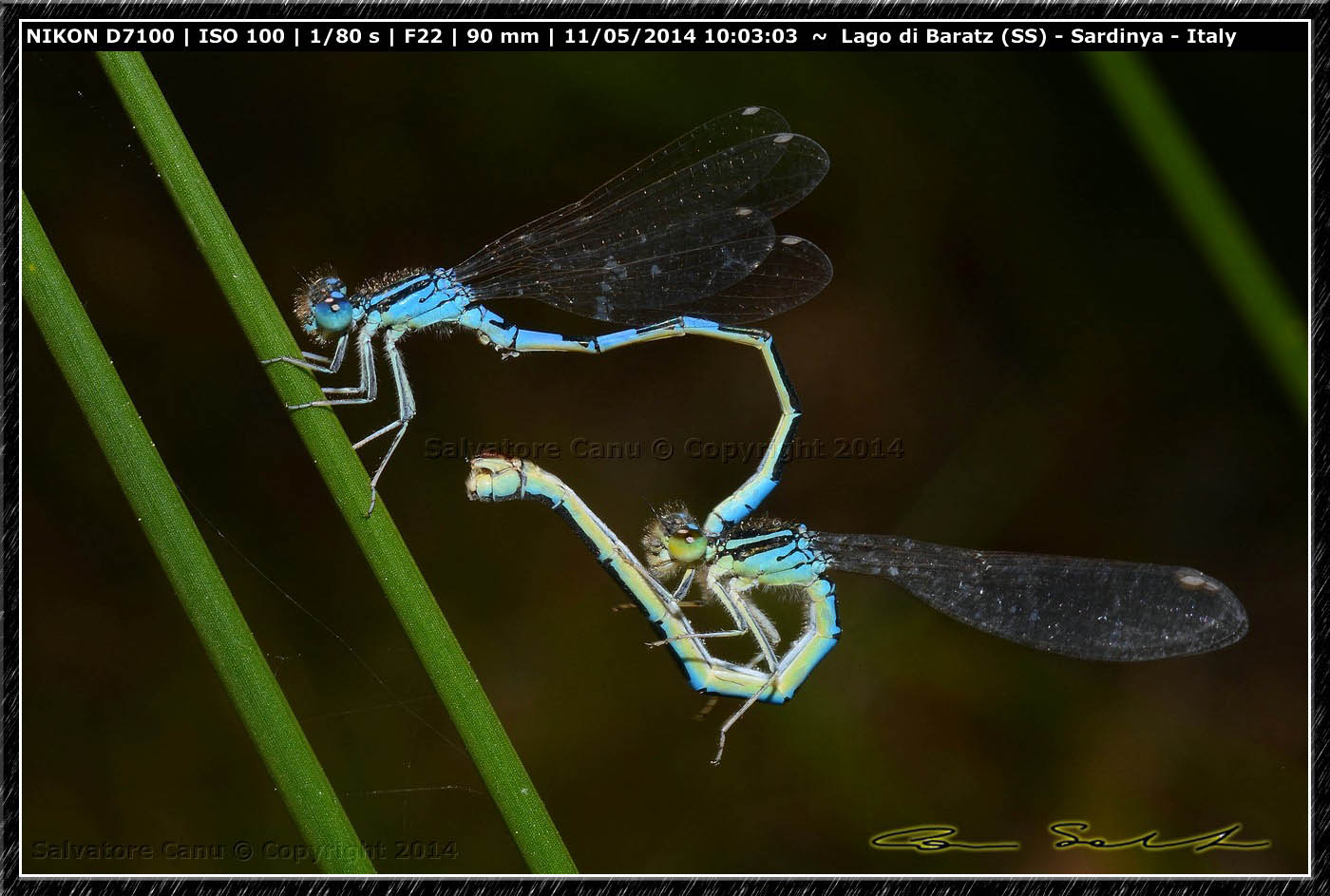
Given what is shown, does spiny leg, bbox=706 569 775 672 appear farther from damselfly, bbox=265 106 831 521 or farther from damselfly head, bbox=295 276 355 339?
damselfly head, bbox=295 276 355 339

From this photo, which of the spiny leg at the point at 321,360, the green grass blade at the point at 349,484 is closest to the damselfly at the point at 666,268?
the spiny leg at the point at 321,360

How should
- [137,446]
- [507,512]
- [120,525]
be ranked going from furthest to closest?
[507,512] < [120,525] < [137,446]

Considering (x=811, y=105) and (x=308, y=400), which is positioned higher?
(x=811, y=105)

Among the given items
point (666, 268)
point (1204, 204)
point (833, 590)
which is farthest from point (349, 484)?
point (1204, 204)

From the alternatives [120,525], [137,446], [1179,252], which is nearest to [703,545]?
[137,446]

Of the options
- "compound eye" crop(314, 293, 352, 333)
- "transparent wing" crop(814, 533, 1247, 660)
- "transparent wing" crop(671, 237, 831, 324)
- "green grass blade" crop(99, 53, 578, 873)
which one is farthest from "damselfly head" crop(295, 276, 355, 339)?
"transparent wing" crop(814, 533, 1247, 660)

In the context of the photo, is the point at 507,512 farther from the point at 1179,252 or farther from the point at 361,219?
the point at 1179,252
